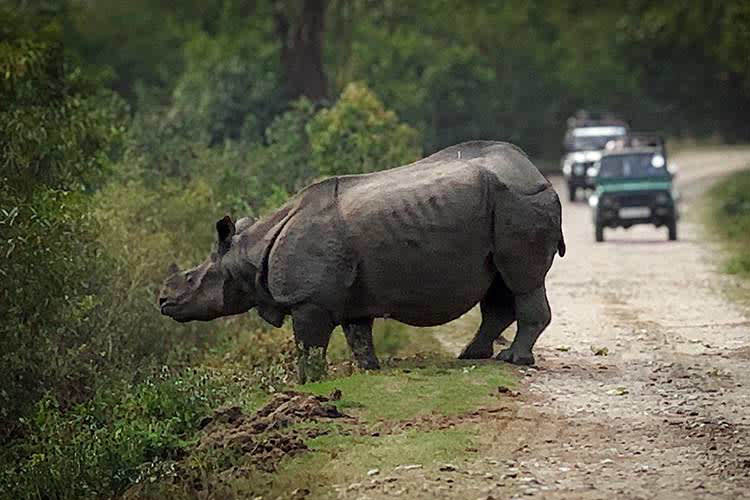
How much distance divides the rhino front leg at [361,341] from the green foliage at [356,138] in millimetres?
9413

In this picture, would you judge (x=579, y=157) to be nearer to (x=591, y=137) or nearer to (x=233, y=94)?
(x=591, y=137)

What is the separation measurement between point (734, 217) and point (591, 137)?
36.8 ft

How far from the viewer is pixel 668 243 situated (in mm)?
31672

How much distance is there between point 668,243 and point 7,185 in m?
17.8

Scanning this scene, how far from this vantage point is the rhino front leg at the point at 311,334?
1436cm

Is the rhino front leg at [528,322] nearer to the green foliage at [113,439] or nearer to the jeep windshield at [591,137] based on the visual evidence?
the green foliage at [113,439]

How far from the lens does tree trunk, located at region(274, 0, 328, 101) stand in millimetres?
38625

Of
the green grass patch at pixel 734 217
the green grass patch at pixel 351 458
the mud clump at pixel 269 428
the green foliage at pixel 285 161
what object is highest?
the green foliage at pixel 285 161

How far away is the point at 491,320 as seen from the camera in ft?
49.8

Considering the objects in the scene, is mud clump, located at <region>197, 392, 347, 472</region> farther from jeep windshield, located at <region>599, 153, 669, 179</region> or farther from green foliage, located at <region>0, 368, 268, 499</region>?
jeep windshield, located at <region>599, 153, 669, 179</region>

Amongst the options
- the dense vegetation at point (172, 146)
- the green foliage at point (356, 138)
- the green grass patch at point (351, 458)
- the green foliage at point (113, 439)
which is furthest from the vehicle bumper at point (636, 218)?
the green grass patch at point (351, 458)

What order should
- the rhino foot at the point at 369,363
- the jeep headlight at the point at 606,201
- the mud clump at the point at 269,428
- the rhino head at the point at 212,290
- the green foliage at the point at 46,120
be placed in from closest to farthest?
the mud clump at the point at 269,428 → the rhino foot at the point at 369,363 → the rhino head at the point at 212,290 → the green foliage at the point at 46,120 → the jeep headlight at the point at 606,201

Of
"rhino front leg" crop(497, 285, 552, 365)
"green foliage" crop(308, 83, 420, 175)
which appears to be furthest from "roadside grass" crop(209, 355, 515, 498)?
"green foliage" crop(308, 83, 420, 175)

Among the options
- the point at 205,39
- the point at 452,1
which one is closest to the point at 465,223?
the point at 205,39
